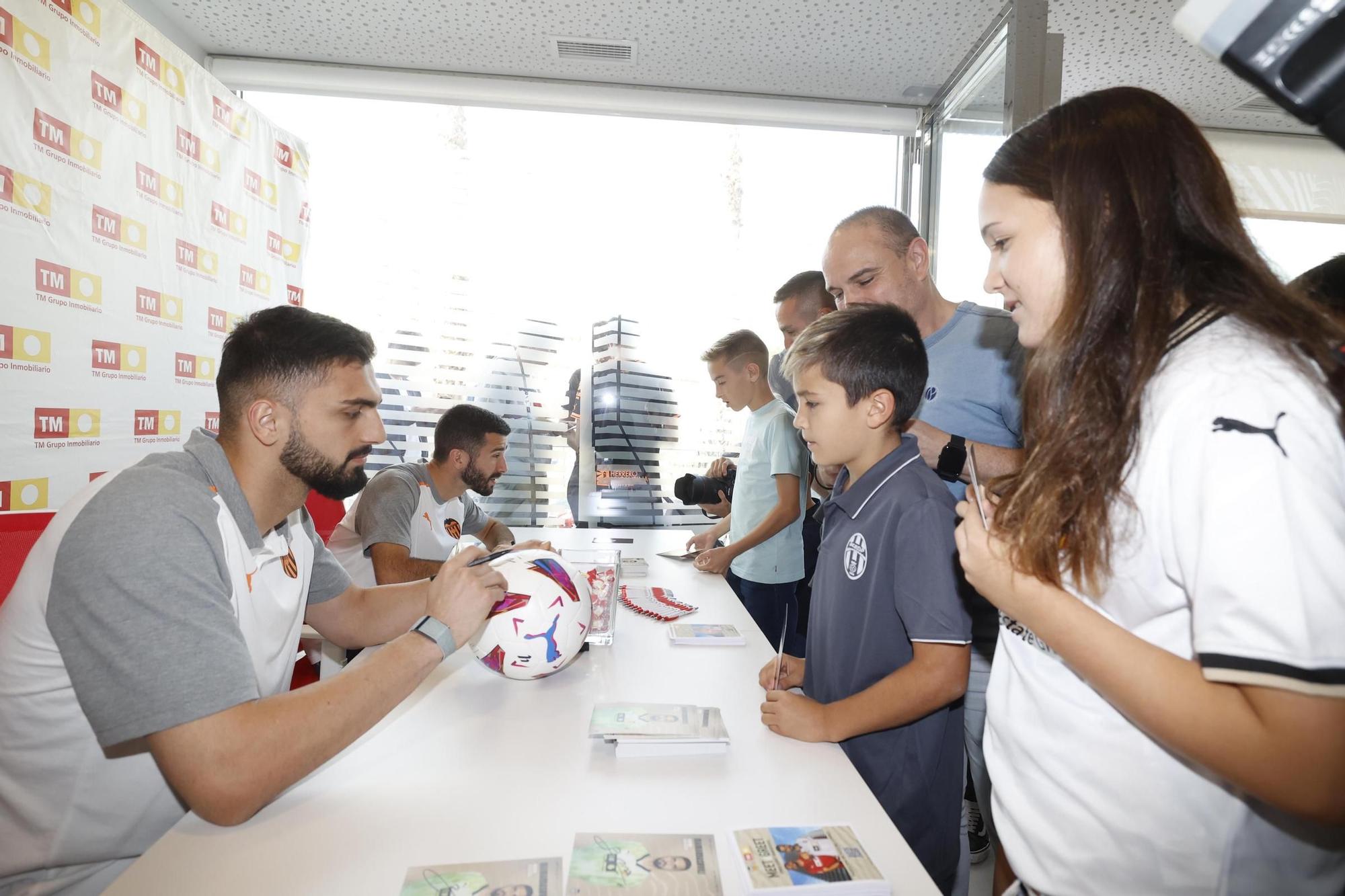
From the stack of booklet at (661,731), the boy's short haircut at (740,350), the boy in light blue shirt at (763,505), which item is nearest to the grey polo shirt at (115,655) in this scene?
the stack of booklet at (661,731)

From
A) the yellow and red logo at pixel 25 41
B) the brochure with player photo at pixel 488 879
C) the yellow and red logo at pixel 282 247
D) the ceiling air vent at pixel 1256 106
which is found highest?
the ceiling air vent at pixel 1256 106

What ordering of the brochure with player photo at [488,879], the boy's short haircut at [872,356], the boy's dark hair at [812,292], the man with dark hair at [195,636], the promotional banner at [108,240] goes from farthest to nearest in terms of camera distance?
1. the boy's dark hair at [812,292]
2. the promotional banner at [108,240]
3. the boy's short haircut at [872,356]
4. the man with dark hair at [195,636]
5. the brochure with player photo at [488,879]

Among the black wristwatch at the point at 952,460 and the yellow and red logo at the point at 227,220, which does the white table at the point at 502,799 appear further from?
the yellow and red logo at the point at 227,220

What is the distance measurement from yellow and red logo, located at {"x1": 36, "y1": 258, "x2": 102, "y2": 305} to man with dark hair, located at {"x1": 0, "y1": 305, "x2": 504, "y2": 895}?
119 cm

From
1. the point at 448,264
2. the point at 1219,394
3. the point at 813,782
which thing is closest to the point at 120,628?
the point at 813,782

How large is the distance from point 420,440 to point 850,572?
2962 mm

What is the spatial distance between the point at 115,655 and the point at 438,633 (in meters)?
0.42

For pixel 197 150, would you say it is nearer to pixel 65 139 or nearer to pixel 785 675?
pixel 65 139

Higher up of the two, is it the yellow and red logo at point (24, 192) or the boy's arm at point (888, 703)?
the yellow and red logo at point (24, 192)

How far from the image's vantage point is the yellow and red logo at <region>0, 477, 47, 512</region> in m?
2.02

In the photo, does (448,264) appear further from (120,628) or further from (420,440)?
(120,628)

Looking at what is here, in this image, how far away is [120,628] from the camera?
3.14 ft

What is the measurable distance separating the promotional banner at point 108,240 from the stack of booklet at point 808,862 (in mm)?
2256

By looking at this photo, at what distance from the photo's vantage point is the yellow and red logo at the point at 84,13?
210cm
